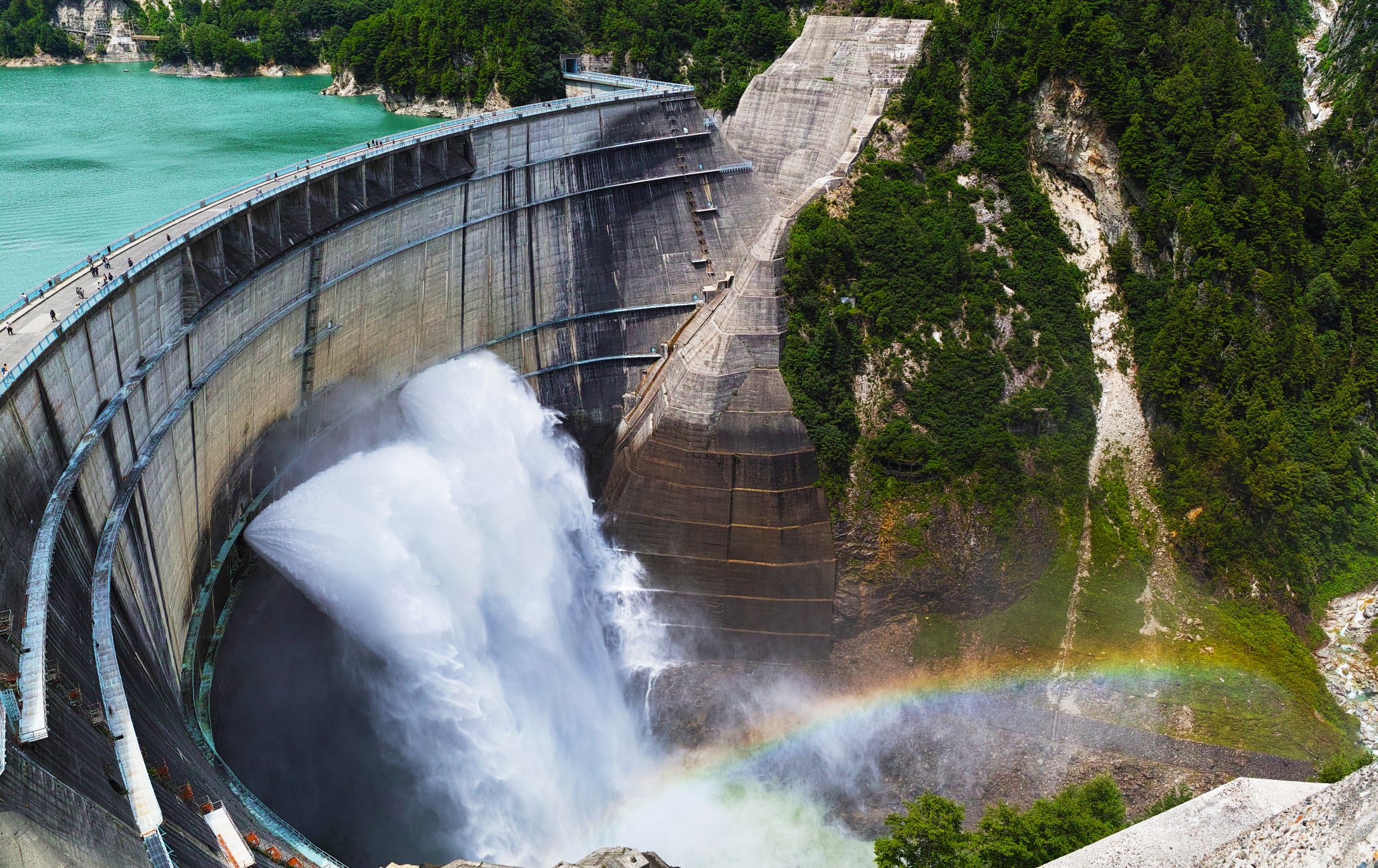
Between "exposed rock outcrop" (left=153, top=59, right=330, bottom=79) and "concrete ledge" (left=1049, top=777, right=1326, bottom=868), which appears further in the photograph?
"exposed rock outcrop" (left=153, top=59, right=330, bottom=79)

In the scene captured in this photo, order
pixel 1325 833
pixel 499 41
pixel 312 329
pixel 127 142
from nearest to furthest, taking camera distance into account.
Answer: pixel 1325 833, pixel 312 329, pixel 127 142, pixel 499 41

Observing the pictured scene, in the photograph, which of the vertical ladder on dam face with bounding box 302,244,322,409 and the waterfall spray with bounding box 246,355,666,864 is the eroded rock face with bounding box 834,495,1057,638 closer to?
the waterfall spray with bounding box 246,355,666,864

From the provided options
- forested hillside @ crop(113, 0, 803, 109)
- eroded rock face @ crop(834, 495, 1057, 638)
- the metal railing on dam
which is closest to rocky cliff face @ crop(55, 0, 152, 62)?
forested hillside @ crop(113, 0, 803, 109)

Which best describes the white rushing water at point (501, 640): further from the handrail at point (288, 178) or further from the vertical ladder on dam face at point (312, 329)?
the handrail at point (288, 178)

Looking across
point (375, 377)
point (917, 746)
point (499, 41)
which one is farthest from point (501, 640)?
point (499, 41)

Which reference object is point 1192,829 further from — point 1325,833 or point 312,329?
point 312,329

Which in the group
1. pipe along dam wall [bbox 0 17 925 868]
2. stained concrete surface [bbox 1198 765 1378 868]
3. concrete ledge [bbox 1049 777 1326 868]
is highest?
pipe along dam wall [bbox 0 17 925 868]
